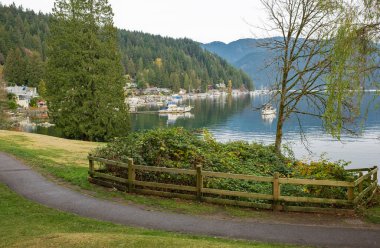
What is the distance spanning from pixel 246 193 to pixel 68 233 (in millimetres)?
6052

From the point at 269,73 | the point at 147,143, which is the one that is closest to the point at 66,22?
the point at 269,73

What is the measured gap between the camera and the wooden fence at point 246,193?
12367mm

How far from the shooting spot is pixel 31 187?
15.2 metres

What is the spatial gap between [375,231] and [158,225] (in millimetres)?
6350

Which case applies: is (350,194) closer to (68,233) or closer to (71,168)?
(68,233)

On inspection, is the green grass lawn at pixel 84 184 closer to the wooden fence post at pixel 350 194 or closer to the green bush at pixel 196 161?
the wooden fence post at pixel 350 194

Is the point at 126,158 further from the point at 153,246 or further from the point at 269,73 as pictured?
the point at 269,73

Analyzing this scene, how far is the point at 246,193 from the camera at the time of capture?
42.1 ft

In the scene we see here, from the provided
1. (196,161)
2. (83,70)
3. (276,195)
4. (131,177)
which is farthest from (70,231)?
(83,70)

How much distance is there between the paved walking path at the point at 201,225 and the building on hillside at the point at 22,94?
115m

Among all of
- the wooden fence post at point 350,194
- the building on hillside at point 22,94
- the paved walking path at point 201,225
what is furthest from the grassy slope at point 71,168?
the building on hillside at point 22,94

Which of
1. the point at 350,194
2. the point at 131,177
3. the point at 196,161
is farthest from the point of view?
the point at 196,161

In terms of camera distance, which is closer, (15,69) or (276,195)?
(276,195)

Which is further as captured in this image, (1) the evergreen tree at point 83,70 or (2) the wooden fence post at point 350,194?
(1) the evergreen tree at point 83,70
